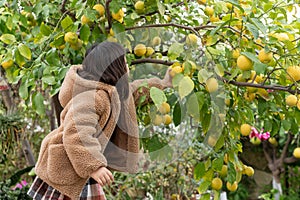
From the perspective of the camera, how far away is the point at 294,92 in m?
1.62

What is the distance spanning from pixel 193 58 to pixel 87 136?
42 cm

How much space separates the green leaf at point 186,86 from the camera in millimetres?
A: 1492

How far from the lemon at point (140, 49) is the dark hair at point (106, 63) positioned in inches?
7.1

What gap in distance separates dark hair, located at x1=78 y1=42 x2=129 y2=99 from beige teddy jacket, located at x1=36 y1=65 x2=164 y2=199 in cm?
2

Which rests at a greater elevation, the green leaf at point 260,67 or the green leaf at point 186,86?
the green leaf at point 260,67

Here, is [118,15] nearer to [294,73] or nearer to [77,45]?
[77,45]

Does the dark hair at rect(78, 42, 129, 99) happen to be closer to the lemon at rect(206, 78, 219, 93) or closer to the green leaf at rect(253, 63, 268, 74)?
the lemon at rect(206, 78, 219, 93)

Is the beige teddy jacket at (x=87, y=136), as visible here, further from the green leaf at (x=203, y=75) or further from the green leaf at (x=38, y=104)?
the green leaf at (x=203, y=75)

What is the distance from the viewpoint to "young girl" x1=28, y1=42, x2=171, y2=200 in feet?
5.30

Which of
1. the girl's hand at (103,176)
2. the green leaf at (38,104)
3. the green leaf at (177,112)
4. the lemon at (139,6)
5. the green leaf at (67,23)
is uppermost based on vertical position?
the lemon at (139,6)

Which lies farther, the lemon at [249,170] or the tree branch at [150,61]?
the lemon at [249,170]

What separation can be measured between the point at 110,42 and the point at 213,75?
0.35 m

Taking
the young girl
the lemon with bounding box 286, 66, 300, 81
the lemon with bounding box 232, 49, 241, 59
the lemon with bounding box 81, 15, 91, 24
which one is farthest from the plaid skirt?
the lemon with bounding box 286, 66, 300, 81

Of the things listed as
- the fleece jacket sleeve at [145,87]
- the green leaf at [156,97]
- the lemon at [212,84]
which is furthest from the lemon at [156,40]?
the green leaf at [156,97]
